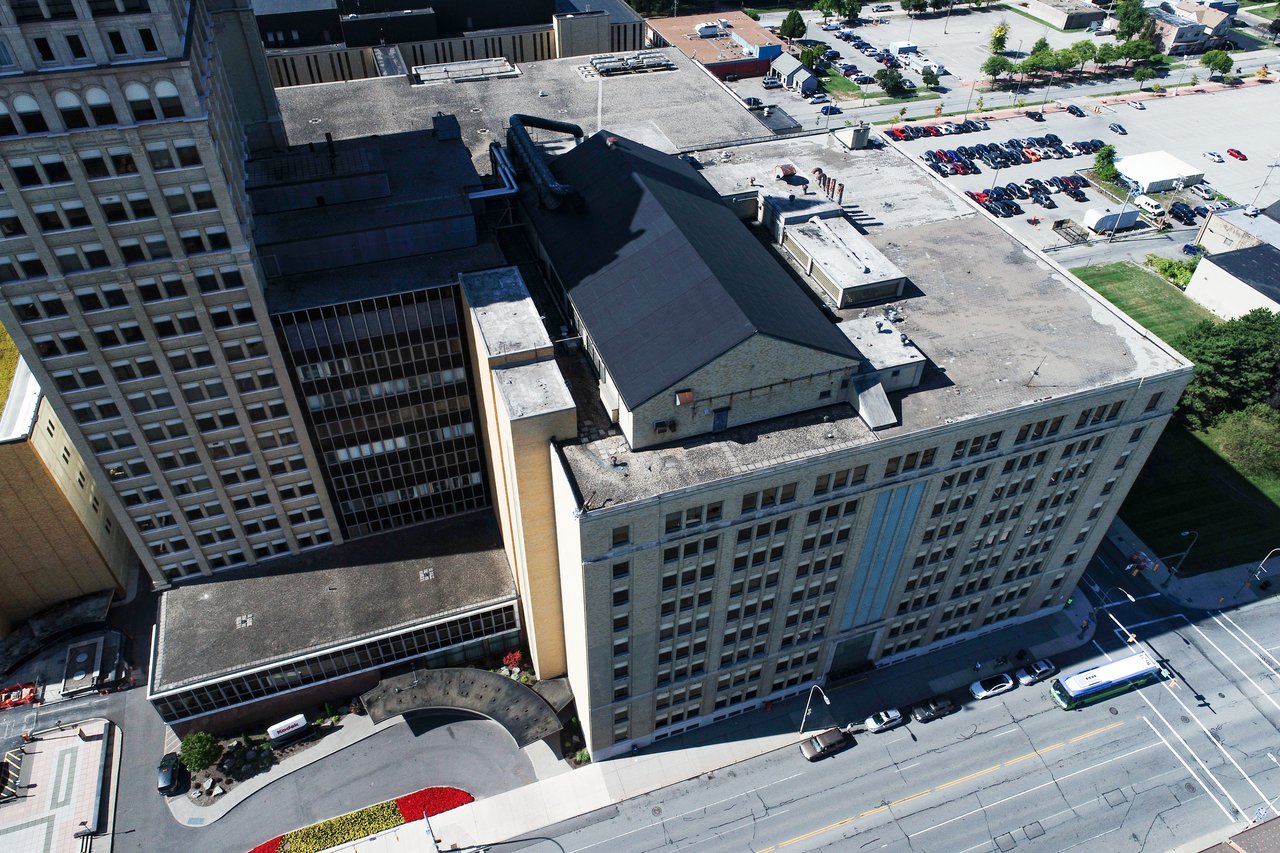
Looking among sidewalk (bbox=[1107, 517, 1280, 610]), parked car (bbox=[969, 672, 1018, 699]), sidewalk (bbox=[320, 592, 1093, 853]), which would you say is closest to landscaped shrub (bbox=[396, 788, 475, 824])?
sidewalk (bbox=[320, 592, 1093, 853])

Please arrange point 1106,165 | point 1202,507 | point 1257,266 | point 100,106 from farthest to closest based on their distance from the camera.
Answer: point 1106,165 < point 1257,266 < point 1202,507 < point 100,106

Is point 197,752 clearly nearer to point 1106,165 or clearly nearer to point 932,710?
point 932,710

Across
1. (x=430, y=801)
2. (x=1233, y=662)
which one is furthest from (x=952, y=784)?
(x=430, y=801)

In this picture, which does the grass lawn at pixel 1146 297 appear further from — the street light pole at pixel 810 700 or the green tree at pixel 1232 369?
the street light pole at pixel 810 700

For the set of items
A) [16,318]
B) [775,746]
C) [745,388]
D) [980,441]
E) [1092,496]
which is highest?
[16,318]

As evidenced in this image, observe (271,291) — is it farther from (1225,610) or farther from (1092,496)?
(1225,610)

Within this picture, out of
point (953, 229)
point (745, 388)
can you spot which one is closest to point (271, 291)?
point (745, 388)
